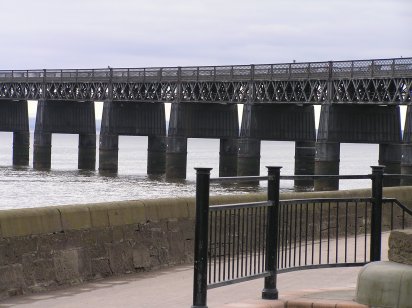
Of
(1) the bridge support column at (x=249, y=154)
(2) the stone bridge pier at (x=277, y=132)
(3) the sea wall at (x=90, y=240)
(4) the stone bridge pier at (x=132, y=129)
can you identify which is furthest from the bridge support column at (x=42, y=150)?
(3) the sea wall at (x=90, y=240)

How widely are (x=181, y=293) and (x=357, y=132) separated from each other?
70814mm

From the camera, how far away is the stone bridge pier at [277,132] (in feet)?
288

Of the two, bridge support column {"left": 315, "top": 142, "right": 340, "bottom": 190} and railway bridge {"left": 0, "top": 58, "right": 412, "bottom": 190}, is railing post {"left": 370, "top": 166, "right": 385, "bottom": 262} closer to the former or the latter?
railway bridge {"left": 0, "top": 58, "right": 412, "bottom": 190}

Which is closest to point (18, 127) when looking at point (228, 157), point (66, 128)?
point (66, 128)

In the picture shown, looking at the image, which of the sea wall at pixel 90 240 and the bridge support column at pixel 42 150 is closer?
the sea wall at pixel 90 240

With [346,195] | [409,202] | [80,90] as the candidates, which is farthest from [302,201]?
[80,90]

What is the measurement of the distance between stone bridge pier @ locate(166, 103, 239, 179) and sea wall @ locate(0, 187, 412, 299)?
7901cm

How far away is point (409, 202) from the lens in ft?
70.6

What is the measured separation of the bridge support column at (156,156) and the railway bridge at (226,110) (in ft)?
0.32

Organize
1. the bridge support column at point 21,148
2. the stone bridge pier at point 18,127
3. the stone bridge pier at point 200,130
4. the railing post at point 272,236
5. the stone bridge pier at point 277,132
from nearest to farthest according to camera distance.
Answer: the railing post at point 272,236, the stone bridge pier at point 277,132, the stone bridge pier at point 200,130, the stone bridge pier at point 18,127, the bridge support column at point 21,148

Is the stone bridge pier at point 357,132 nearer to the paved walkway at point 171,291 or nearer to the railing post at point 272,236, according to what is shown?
the paved walkway at point 171,291

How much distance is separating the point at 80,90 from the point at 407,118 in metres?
44.0

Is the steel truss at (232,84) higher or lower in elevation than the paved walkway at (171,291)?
higher

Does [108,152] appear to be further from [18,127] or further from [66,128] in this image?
[18,127]
